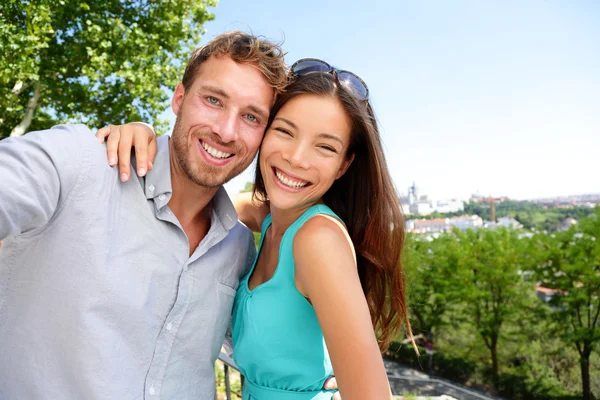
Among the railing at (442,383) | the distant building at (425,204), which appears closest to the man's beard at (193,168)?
the railing at (442,383)

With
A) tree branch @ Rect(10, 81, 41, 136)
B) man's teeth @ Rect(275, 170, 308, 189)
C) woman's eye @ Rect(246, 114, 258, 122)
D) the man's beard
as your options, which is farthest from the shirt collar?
tree branch @ Rect(10, 81, 41, 136)

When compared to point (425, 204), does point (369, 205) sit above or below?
above

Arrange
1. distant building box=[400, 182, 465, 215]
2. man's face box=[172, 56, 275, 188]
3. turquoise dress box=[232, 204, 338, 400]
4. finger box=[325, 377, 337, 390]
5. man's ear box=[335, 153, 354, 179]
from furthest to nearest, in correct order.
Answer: distant building box=[400, 182, 465, 215] → man's ear box=[335, 153, 354, 179] → finger box=[325, 377, 337, 390] → man's face box=[172, 56, 275, 188] → turquoise dress box=[232, 204, 338, 400]

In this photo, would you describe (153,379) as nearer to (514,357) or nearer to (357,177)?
(357,177)

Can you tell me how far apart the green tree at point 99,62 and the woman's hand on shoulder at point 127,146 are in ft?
34.0

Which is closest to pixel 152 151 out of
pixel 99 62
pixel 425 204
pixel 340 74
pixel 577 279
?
pixel 340 74

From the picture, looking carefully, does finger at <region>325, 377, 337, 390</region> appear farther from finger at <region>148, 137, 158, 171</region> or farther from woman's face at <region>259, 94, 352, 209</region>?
finger at <region>148, 137, 158, 171</region>

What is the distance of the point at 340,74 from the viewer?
2.38 metres

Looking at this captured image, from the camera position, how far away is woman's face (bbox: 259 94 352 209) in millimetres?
2236

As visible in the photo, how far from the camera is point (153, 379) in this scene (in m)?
1.89

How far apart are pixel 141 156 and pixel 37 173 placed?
57cm

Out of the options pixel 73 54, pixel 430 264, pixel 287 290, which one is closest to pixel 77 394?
pixel 287 290

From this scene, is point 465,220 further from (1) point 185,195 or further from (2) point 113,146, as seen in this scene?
(2) point 113,146

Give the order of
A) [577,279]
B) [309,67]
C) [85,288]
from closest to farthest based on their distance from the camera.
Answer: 1. [85,288]
2. [309,67]
3. [577,279]
